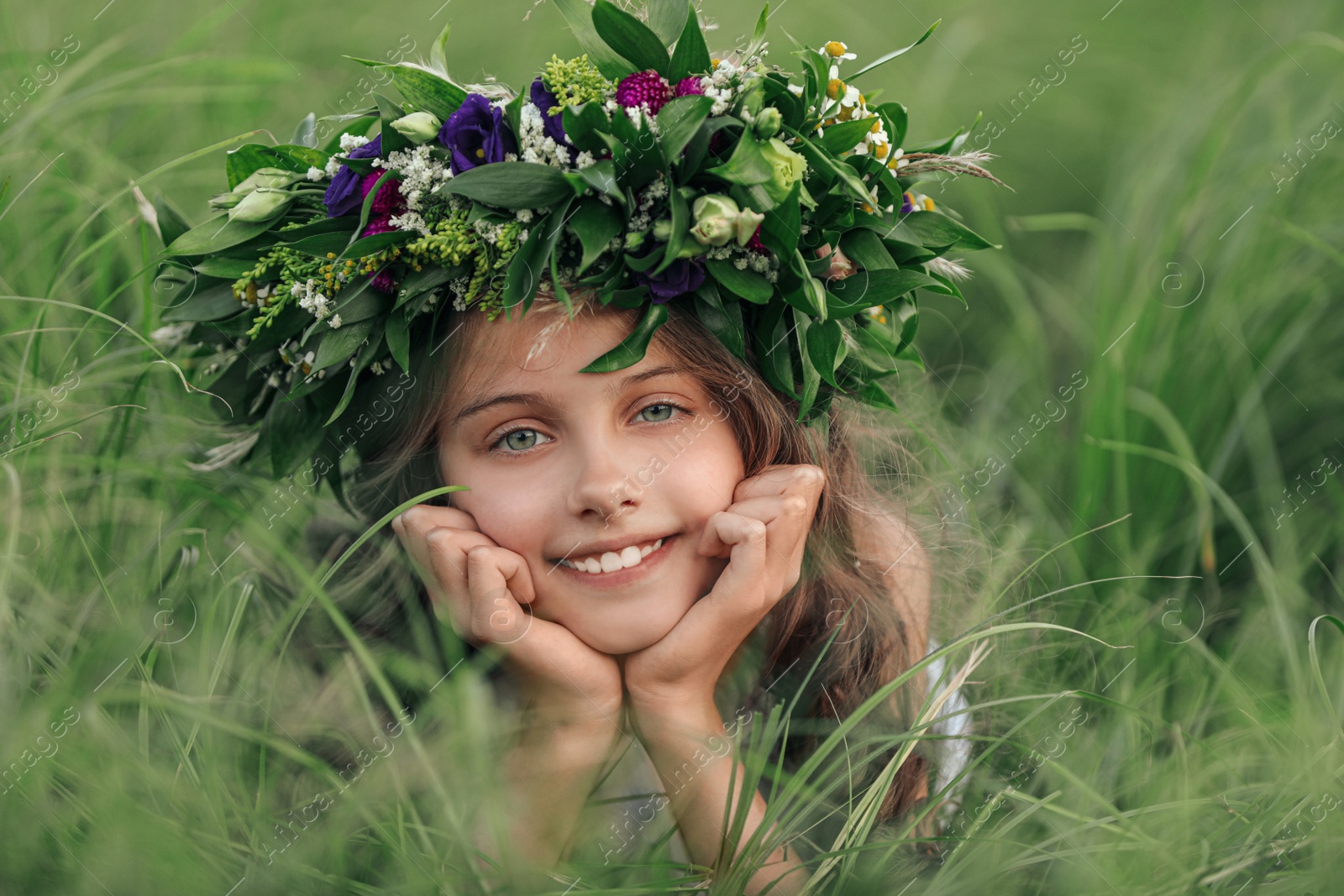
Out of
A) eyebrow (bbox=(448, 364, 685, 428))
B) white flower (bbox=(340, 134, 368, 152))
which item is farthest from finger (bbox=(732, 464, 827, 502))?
white flower (bbox=(340, 134, 368, 152))

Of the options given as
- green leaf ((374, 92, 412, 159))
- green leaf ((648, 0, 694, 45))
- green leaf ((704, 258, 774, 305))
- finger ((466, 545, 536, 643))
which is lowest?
finger ((466, 545, 536, 643))

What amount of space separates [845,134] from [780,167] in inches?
5.9

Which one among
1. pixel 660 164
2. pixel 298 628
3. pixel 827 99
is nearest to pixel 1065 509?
pixel 827 99

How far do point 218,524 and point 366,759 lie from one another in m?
0.68

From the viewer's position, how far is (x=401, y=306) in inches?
57.0

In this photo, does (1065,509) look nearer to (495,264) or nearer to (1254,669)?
(1254,669)

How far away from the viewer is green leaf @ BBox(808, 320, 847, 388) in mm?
1457

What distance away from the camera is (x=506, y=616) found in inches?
57.2

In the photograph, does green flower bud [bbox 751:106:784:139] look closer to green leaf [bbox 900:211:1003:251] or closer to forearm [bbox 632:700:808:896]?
green leaf [bbox 900:211:1003:251]

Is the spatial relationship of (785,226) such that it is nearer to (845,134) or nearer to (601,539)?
(845,134)

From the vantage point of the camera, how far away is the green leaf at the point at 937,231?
61.0 inches
